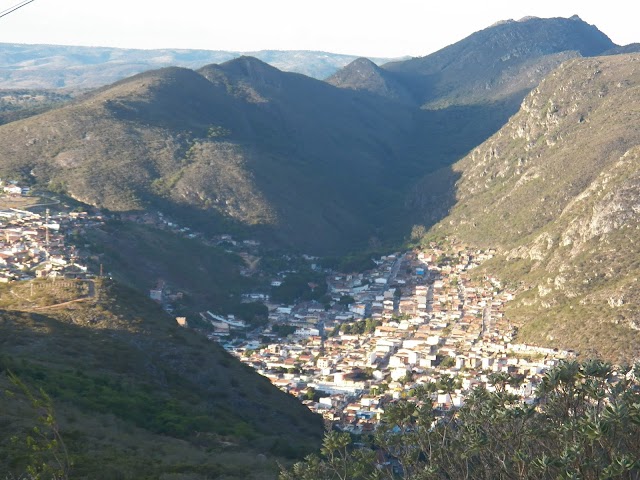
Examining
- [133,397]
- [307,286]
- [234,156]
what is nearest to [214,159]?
[234,156]

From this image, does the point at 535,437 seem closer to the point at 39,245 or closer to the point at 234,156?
the point at 39,245

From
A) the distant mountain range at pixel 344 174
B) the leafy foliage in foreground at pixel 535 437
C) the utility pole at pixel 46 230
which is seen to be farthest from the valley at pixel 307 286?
the distant mountain range at pixel 344 174

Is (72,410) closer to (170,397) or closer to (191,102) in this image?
(170,397)

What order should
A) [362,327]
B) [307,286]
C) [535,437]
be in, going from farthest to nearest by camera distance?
[307,286] → [362,327] → [535,437]

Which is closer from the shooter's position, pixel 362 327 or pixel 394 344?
pixel 394 344

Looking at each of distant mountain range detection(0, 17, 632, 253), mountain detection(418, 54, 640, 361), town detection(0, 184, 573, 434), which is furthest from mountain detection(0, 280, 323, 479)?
distant mountain range detection(0, 17, 632, 253)

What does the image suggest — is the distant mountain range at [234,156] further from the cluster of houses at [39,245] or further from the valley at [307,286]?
the cluster of houses at [39,245]

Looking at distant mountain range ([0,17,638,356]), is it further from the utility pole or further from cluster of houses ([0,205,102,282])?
cluster of houses ([0,205,102,282])
